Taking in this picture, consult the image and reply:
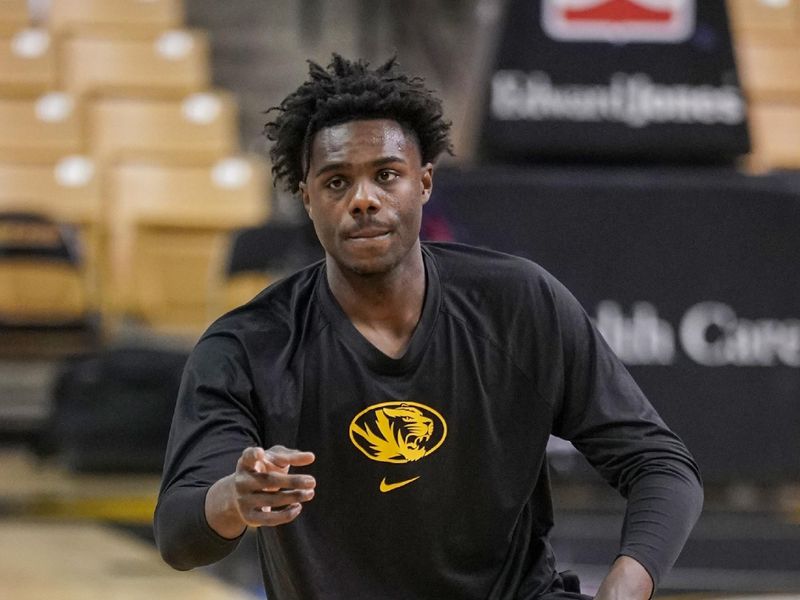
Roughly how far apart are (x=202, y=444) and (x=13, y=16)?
6887 millimetres

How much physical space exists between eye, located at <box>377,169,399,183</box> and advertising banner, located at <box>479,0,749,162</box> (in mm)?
2135

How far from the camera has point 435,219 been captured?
14.2ft

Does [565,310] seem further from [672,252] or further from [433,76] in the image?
[433,76]

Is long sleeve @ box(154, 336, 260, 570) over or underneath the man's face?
underneath

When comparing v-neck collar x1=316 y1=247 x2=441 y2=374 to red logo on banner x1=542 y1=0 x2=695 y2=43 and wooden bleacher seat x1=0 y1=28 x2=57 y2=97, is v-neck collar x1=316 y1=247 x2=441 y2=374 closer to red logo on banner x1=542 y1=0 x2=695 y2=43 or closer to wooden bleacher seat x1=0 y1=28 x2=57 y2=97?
red logo on banner x1=542 y1=0 x2=695 y2=43

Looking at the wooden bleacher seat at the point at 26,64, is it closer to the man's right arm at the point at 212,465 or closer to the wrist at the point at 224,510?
the man's right arm at the point at 212,465

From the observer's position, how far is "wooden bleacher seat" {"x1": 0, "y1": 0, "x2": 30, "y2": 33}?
855cm

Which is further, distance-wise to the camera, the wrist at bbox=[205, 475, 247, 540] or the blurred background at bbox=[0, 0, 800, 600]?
the blurred background at bbox=[0, 0, 800, 600]

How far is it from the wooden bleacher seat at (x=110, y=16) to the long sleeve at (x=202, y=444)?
21.2 ft

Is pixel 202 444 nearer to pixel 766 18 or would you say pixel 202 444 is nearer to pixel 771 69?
pixel 771 69

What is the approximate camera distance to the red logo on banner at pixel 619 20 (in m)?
4.41

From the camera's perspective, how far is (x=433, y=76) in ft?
28.3

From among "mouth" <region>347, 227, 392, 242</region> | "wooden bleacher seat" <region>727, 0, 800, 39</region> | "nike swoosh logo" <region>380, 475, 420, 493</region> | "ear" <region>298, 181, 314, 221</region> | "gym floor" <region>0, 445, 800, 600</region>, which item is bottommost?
"gym floor" <region>0, 445, 800, 600</region>

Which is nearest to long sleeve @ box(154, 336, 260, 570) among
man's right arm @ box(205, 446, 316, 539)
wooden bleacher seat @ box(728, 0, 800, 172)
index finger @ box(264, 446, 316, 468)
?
man's right arm @ box(205, 446, 316, 539)
